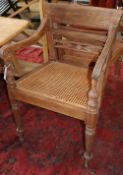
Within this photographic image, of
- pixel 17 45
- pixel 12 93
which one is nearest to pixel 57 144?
pixel 12 93

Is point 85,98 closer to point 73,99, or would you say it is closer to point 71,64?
point 73,99

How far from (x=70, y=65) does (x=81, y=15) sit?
0.34 meters

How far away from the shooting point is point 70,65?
4.89 feet

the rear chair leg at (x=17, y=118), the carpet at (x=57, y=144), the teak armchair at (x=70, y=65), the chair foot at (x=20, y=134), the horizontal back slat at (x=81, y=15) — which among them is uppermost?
the horizontal back slat at (x=81, y=15)

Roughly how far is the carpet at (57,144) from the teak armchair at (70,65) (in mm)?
103

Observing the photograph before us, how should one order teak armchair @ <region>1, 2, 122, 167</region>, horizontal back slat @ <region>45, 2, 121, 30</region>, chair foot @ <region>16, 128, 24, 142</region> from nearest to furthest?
1. teak armchair @ <region>1, 2, 122, 167</region>
2. horizontal back slat @ <region>45, 2, 121, 30</region>
3. chair foot @ <region>16, 128, 24, 142</region>

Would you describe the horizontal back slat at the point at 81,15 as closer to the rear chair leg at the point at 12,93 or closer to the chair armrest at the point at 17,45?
the chair armrest at the point at 17,45

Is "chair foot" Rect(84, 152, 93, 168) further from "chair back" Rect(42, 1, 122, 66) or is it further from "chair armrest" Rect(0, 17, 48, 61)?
"chair armrest" Rect(0, 17, 48, 61)

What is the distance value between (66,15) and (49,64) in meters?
0.35

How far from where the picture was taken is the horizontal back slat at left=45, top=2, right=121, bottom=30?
1.24 metres

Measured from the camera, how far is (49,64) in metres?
1.50

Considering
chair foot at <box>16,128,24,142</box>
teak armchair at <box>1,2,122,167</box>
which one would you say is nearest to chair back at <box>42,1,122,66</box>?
teak armchair at <box>1,2,122,167</box>

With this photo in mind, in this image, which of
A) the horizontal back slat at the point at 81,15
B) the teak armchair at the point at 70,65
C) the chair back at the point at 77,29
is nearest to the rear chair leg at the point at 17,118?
the teak armchair at the point at 70,65

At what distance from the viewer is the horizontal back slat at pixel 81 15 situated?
124 centimetres
